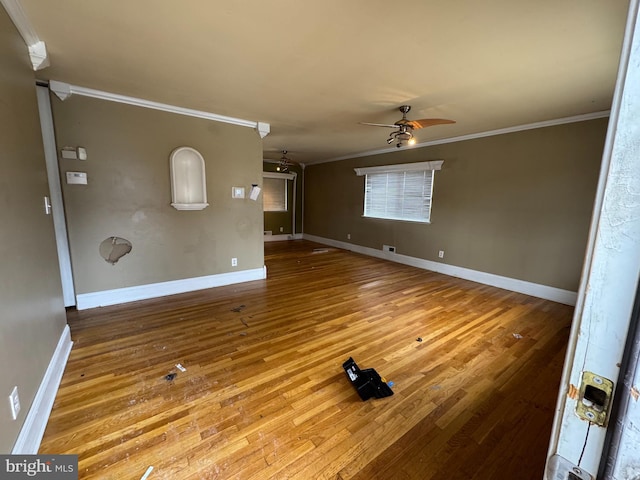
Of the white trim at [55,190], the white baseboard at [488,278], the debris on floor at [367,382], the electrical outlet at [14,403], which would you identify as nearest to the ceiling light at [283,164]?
the white baseboard at [488,278]

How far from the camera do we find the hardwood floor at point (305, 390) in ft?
4.75

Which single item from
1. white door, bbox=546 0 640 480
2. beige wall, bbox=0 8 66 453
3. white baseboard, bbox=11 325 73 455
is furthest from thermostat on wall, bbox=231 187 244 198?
white door, bbox=546 0 640 480

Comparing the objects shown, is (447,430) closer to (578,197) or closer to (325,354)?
(325,354)

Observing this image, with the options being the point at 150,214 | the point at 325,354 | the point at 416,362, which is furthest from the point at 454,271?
the point at 150,214

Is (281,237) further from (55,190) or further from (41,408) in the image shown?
(41,408)

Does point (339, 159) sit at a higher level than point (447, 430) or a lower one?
higher

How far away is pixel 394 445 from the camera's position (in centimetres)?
154

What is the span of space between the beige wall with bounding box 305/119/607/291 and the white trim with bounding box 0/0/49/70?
5.14 m

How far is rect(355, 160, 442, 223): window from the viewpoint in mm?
5215

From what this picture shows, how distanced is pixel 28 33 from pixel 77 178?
1.44 meters

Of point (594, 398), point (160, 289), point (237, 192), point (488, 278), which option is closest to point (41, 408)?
point (160, 289)

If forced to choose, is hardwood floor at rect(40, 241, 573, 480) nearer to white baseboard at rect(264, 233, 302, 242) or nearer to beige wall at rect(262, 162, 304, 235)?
white baseboard at rect(264, 233, 302, 242)

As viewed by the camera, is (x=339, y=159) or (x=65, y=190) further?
(x=339, y=159)

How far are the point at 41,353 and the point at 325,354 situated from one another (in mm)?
1951
